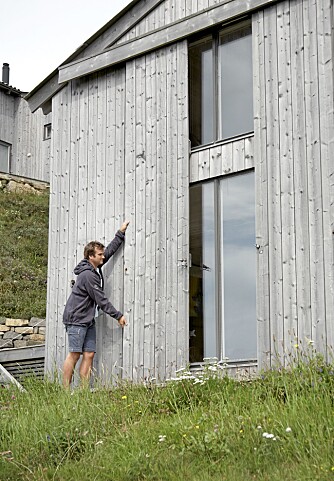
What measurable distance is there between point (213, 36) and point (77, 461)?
6576 mm

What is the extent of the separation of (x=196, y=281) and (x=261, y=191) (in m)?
1.50

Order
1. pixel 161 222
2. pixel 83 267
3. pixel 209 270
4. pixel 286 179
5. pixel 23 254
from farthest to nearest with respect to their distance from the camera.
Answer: pixel 23 254
pixel 83 267
pixel 161 222
pixel 209 270
pixel 286 179

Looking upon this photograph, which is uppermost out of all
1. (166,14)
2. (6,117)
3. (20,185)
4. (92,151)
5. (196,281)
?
(6,117)

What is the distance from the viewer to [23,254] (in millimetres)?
21234

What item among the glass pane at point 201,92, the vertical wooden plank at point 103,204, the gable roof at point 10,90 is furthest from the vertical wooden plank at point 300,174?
the gable roof at point 10,90

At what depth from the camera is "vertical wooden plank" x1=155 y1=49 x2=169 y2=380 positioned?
11.8 meters

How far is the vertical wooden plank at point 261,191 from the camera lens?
10695 millimetres

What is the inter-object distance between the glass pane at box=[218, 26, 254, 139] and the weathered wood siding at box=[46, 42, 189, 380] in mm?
568

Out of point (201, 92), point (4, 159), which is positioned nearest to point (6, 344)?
point (201, 92)

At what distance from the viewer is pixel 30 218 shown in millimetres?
23703

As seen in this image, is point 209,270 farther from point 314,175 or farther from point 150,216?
point 314,175

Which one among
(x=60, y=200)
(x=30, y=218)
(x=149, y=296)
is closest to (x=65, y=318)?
(x=149, y=296)

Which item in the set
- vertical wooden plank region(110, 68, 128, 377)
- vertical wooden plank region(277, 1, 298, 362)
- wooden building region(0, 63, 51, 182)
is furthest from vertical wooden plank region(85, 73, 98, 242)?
wooden building region(0, 63, 51, 182)

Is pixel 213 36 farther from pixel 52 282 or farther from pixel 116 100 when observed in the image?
pixel 52 282
